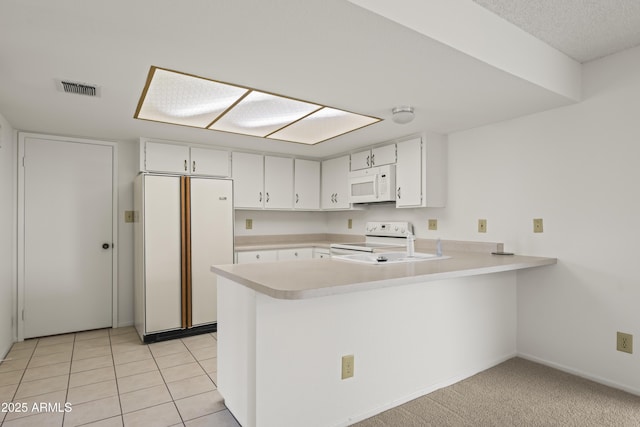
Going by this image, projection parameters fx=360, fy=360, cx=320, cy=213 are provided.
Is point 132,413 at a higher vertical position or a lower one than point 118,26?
lower

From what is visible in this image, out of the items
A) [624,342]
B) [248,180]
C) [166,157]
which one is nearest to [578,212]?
[624,342]

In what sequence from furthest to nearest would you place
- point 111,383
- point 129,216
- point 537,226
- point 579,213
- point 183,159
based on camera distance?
1. point 129,216
2. point 183,159
3. point 537,226
4. point 579,213
5. point 111,383

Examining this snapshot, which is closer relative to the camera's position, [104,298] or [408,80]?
[408,80]

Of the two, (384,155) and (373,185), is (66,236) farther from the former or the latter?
(384,155)

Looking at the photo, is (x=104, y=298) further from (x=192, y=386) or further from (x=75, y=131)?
(x=192, y=386)

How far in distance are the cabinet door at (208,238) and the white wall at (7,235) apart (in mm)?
1515

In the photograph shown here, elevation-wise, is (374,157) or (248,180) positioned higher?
(374,157)

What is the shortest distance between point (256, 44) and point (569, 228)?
255 cm

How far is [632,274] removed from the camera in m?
2.39

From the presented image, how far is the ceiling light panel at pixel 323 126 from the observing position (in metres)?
3.24

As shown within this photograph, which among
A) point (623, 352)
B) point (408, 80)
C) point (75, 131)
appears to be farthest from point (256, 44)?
point (623, 352)

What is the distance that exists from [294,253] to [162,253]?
5.21ft

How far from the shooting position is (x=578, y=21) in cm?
208

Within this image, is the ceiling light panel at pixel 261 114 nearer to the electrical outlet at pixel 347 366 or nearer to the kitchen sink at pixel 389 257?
the kitchen sink at pixel 389 257
